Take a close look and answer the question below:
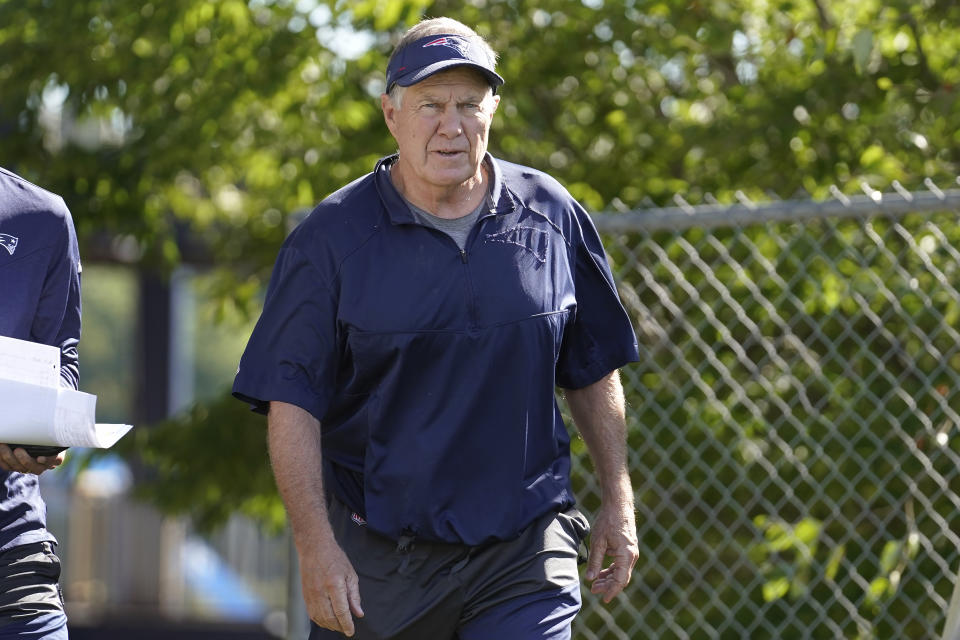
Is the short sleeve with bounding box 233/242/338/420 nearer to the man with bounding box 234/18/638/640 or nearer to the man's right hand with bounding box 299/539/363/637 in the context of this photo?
the man with bounding box 234/18/638/640

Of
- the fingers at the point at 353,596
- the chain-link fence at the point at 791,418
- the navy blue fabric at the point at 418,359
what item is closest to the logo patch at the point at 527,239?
the navy blue fabric at the point at 418,359

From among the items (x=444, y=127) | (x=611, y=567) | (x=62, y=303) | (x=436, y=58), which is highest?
(x=436, y=58)

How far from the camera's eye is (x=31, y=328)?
9.33 ft

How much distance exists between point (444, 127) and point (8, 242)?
3.17ft

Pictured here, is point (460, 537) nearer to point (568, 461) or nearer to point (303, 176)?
point (568, 461)

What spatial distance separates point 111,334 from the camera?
1670 inches

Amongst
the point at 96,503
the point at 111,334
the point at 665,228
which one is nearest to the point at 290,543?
the point at 665,228

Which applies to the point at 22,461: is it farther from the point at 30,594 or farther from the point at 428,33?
the point at 428,33

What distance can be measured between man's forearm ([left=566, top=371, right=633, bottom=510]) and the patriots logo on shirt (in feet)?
4.35

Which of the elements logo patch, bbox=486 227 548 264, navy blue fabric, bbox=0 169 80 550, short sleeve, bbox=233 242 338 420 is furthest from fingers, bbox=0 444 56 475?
logo patch, bbox=486 227 548 264

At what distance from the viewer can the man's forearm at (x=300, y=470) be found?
270 cm

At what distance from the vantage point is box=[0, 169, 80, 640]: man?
2.77 metres

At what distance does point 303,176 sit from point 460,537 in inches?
118

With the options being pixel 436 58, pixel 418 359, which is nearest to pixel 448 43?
pixel 436 58
